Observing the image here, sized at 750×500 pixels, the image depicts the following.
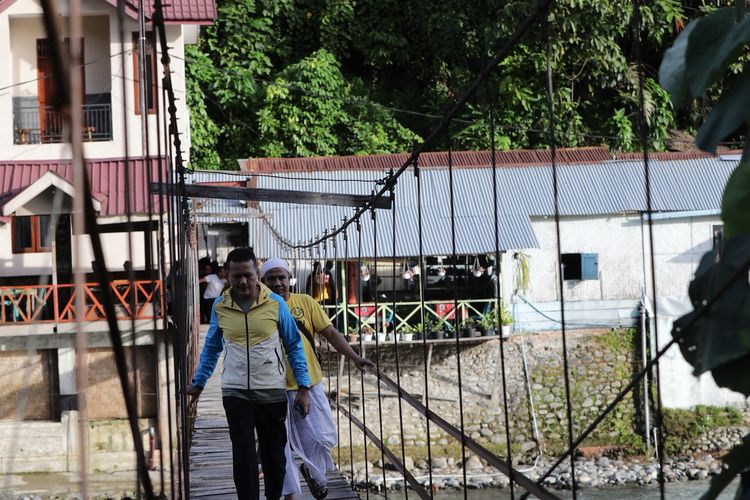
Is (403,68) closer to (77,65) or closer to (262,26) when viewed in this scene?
(262,26)

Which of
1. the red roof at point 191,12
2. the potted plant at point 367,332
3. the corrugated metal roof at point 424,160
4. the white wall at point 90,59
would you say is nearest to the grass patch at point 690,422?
the corrugated metal roof at point 424,160

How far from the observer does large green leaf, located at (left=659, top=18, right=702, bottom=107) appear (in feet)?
3.33

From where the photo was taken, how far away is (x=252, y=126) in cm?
1631

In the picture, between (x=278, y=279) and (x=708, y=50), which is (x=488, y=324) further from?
(x=708, y=50)

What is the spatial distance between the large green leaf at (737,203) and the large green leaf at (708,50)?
0.12 meters

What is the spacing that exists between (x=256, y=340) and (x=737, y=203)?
2578 millimetres

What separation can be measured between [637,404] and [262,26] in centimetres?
801

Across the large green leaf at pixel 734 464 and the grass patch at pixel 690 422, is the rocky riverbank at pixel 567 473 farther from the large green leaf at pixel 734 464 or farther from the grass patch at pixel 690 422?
the large green leaf at pixel 734 464

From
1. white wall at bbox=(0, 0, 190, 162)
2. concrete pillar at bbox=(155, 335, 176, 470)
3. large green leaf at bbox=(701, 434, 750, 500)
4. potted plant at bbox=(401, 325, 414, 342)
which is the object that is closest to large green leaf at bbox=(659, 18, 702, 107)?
large green leaf at bbox=(701, 434, 750, 500)

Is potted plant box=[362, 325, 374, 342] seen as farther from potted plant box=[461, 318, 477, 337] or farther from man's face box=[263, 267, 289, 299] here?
man's face box=[263, 267, 289, 299]

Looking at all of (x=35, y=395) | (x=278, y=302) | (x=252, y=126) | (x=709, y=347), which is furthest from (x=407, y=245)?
(x=709, y=347)

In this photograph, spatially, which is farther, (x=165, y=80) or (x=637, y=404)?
(x=637, y=404)

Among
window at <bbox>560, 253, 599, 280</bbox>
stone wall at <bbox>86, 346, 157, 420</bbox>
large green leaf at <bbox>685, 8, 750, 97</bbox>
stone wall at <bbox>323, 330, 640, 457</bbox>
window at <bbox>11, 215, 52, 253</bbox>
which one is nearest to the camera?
large green leaf at <bbox>685, 8, 750, 97</bbox>

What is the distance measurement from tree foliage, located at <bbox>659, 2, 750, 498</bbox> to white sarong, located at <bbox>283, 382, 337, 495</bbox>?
288cm
